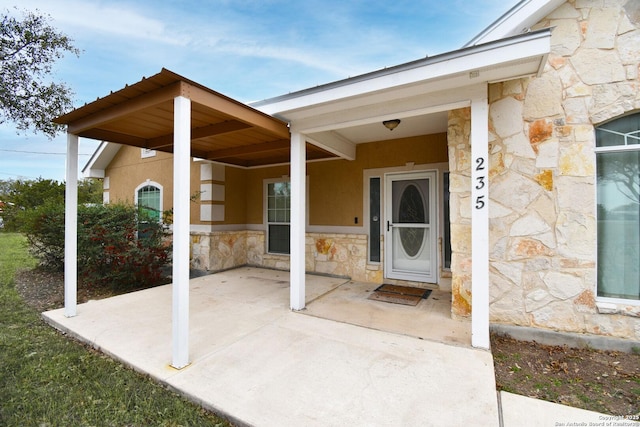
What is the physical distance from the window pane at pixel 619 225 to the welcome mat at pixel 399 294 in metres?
2.31

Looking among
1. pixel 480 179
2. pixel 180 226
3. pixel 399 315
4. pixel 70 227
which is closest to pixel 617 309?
pixel 480 179

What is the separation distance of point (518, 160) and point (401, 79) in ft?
6.04

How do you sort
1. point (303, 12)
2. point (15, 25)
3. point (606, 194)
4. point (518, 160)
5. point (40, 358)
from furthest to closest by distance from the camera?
point (303, 12) → point (15, 25) → point (518, 160) → point (606, 194) → point (40, 358)

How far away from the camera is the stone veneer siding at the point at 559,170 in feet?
10.8

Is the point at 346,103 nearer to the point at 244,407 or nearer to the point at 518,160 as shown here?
the point at 518,160

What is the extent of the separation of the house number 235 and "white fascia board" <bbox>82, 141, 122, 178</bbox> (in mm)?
9924

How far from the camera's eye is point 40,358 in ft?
10.2

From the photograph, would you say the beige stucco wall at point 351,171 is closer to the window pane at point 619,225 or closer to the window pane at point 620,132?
the window pane at point 620,132

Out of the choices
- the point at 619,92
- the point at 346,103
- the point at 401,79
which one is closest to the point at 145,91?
the point at 346,103

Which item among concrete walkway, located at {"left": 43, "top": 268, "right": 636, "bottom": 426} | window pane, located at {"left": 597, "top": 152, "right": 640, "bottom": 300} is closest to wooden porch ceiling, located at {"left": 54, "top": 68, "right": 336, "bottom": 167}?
concrete walkway, located at {"left": 43, "top": 268, "right": 636, "bottom": 426}

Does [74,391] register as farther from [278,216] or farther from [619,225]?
[619,225]

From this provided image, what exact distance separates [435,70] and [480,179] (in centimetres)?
124

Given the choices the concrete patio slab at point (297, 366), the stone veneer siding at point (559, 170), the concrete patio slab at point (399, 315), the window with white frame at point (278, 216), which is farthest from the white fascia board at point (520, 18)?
the window with white frame at point (278, 216)

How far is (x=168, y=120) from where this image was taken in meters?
4.04
